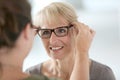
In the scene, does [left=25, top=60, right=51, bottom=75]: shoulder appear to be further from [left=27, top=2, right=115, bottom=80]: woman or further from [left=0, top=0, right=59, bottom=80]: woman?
[left=0, top=0, right=59, bottom=80]: woman

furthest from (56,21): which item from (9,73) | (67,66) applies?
(9,73)

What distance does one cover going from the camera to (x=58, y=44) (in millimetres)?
1617

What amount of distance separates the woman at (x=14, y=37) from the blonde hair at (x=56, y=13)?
2.38 feet

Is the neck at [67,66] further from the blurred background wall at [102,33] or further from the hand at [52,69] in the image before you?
the blurred background wall at [102,33]

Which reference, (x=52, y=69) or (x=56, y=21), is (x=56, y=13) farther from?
(x=52, y=69)

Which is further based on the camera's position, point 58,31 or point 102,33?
point 102,33

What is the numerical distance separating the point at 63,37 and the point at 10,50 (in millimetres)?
800

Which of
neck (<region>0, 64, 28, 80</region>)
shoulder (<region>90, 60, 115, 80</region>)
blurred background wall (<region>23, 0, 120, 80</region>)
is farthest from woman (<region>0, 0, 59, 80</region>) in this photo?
blurred background wall (<region>23, 0, 120, 80</region>)

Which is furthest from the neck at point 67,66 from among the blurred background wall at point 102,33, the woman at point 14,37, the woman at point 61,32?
the woman at point 14,37

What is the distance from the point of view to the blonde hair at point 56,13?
1603mm

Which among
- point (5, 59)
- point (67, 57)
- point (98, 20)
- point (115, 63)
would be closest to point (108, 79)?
point (67, 57)

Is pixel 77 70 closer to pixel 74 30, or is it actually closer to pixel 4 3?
pixel 74 30

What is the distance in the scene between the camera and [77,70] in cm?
125

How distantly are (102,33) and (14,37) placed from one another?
7.45 ft
